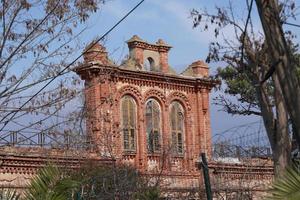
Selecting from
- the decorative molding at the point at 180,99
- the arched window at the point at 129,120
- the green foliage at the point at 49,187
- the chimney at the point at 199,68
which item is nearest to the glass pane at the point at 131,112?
the arched window at the point at 129,120

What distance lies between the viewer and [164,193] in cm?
1628

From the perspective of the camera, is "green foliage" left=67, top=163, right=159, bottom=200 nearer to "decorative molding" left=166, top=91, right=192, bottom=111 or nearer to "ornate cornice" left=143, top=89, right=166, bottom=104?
"ornate cornice" left=143, top=89, right=166, bottom=104

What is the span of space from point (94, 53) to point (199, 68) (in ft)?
45.5

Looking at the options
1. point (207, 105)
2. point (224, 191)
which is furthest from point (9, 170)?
point (207, 105)

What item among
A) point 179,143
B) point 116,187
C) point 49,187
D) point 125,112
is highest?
point 125,112

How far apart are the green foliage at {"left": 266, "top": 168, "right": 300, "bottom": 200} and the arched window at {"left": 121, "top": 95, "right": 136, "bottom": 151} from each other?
67.5ft

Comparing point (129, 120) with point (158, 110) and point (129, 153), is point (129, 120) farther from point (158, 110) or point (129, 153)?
point (158, 110)

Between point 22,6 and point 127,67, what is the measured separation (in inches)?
585

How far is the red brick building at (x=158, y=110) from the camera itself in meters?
26.6

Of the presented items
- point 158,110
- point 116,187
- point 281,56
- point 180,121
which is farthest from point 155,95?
point 281,56

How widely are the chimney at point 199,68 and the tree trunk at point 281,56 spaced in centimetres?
2198

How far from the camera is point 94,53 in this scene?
16781mm

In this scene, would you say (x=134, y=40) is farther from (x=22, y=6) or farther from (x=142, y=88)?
(x=22, y=6)

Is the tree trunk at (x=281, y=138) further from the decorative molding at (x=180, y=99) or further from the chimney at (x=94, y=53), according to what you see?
the decorative molding at (x=180, y=99)
